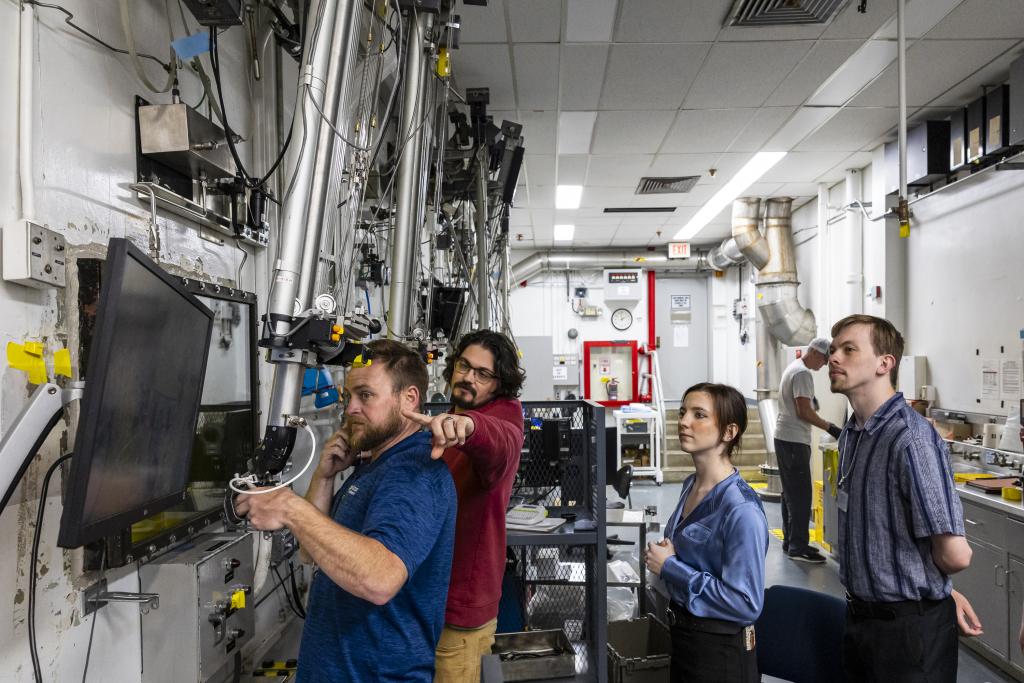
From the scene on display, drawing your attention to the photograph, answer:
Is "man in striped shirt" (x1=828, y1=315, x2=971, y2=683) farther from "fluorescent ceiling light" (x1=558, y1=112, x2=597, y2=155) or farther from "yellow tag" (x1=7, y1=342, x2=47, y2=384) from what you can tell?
"fluorescent ceiling light" (x1=558, y1=112, x2=597, y2=155)

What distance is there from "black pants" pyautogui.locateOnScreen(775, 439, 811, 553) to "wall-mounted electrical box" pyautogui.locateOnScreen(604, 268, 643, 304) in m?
4.84

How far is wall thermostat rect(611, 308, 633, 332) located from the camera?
9367mm

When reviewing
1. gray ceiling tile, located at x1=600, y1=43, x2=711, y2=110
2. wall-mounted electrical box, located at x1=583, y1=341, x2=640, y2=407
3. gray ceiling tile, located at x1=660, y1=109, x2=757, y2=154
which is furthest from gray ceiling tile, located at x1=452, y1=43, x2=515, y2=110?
wall-mounted electrical box, located at x1=583, y1=341, x2=640, y2=407

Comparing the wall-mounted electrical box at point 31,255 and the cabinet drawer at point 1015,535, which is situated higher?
the wall-mounted electrical box at point 31,255

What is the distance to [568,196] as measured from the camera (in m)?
6.24

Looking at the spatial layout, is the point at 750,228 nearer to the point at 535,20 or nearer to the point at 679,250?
the point at 679,250

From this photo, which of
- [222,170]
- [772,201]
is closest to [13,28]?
[222,170]

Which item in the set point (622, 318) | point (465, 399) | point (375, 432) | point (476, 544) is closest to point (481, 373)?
point (465, 399)

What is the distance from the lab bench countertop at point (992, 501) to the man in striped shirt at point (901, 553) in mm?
1455

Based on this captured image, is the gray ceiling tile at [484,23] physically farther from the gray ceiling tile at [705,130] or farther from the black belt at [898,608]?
the black belt at [898,608]

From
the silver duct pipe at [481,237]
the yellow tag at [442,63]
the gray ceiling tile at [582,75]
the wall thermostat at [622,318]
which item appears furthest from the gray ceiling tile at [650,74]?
the wall thermostat at [622,318]

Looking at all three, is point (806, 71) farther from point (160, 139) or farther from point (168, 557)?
point (168, 557)

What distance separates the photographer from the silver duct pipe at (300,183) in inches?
44.4

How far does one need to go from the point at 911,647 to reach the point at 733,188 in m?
5.23
